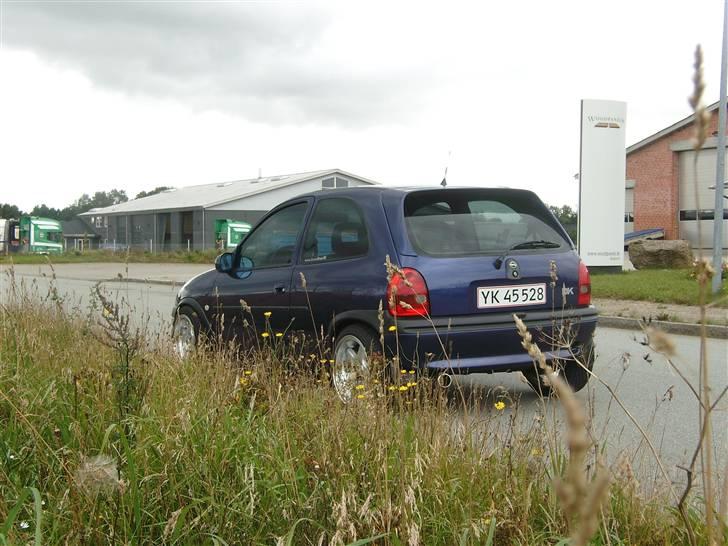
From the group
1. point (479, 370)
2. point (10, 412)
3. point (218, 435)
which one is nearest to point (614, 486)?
point (218, 435)

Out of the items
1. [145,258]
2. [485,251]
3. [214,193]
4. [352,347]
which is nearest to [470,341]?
[485,251]

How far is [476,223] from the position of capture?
233 inches

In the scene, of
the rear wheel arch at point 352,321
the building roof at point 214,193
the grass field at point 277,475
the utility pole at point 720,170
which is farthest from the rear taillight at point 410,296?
the building roof at point 214,193

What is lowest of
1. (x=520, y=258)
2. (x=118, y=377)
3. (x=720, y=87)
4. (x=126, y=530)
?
(x=126, y=530)

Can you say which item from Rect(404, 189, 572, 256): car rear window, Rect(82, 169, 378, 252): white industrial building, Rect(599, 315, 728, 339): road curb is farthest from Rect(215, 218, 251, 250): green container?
Rect(404, 189, 572, 256): car rear window

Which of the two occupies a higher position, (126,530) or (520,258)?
(520,258)

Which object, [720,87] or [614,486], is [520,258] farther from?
[720,87]

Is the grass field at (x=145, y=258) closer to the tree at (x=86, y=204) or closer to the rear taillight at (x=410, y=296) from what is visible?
the rear taillight at (x=410, y=296)

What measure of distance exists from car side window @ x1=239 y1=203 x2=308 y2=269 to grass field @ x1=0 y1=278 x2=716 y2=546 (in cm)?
261

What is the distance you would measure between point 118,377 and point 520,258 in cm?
332

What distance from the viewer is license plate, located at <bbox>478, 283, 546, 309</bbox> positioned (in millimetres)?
5637

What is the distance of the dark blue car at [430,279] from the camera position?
17.8ft

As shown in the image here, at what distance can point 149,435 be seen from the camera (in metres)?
3.34

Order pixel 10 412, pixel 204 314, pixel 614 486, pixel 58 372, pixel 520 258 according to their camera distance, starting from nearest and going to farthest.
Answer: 1. pixel 614 486
2. pixel 10 412
3. pixel 58 372
4. pixel 520 258
5. pixel 204 314
